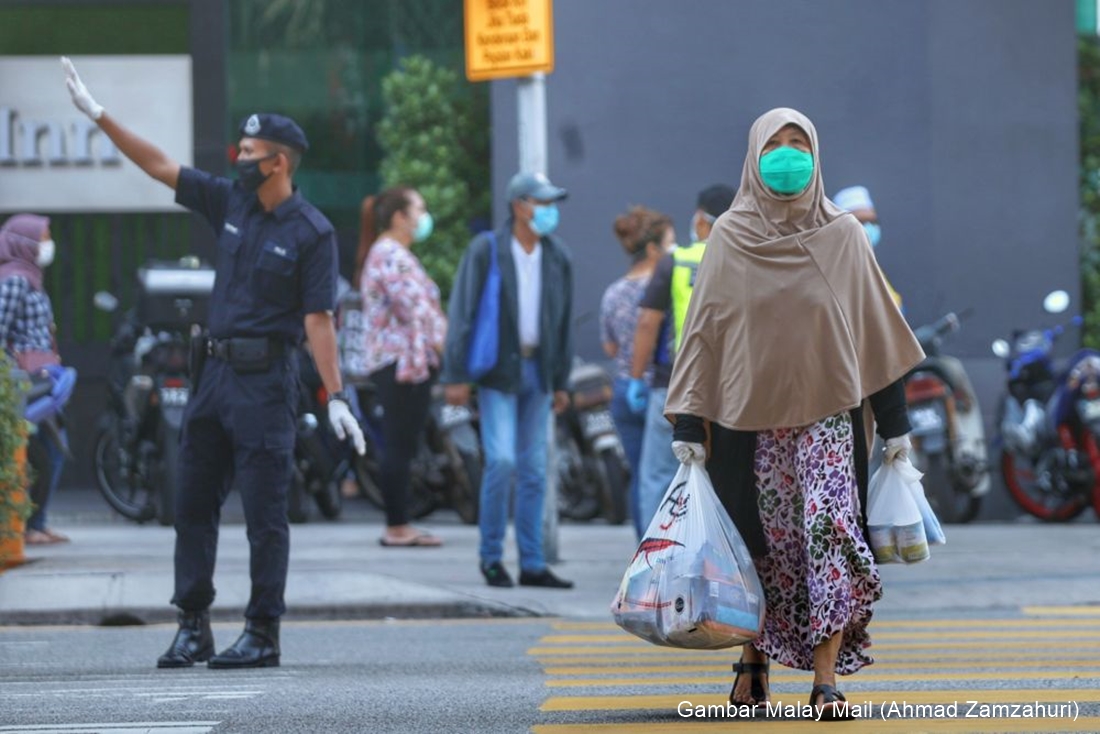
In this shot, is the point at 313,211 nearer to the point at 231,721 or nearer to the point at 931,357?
the point at 231,721

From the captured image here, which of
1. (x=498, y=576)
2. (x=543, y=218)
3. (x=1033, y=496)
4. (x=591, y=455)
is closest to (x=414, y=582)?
(x=498, y=576)

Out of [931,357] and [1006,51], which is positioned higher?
[1006,51]

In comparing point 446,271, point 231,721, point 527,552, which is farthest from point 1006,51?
point 231,721

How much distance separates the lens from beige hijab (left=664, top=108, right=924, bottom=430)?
6.53 metres

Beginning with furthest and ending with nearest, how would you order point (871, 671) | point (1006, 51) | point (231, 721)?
point (1006, 51)
point (871, 671)
point (231, 721)

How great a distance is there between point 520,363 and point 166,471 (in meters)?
3.83

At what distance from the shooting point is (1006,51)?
1655 cm

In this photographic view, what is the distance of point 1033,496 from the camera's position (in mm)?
15336

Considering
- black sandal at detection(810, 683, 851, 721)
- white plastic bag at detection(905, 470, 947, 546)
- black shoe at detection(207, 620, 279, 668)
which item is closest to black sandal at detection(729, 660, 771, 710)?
black sandal at detection(810, 683, 851, 721)

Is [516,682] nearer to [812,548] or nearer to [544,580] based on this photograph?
[812,548]

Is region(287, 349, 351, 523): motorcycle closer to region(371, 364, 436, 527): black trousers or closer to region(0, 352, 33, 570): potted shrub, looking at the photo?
region(371, 364, 436, 527): black trousers

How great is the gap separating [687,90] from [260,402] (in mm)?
9001

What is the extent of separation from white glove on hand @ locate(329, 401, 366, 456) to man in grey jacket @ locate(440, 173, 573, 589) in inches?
93.2

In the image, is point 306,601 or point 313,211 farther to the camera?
point 306,601
